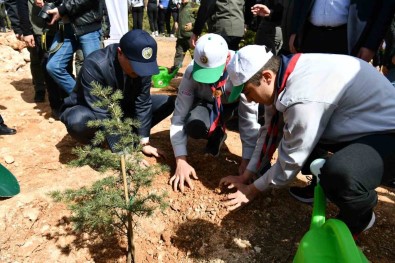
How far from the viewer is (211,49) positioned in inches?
86.4

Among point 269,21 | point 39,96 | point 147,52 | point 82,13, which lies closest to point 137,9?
point 39,96

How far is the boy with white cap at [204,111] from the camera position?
2268 millimetres

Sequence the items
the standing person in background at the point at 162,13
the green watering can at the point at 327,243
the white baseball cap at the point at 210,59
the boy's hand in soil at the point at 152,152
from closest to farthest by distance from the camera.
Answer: the green watering can at the point at 327,243 < the white baseball cap at the point at 210,59 < the boy's hand in soil at the point at 152,152 < the standing person in background at the point at 162,13

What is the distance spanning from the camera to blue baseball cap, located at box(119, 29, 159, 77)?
235 centimetres

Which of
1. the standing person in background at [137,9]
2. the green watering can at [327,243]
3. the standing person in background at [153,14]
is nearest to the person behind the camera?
the green watering can at [327,243]

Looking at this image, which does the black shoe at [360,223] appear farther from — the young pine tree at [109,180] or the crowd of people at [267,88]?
the young pine tree at [109,180]

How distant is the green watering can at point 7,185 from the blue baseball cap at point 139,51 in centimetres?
120

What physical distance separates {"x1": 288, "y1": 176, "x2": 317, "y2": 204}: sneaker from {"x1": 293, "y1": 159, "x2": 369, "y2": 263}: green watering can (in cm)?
98

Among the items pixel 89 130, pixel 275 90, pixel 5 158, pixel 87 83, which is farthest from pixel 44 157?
pixel 275 90

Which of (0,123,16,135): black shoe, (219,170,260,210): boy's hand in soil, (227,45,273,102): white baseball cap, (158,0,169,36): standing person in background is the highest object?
(227,45,273,102): white baseball cap

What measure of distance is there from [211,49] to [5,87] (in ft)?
14.4

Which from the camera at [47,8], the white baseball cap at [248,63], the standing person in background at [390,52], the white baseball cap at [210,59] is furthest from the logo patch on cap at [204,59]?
the camera at [47,8]

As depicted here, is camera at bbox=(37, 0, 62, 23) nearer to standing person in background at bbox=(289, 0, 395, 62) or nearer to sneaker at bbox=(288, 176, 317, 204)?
standing person in background at bbox=(289, 0, 395, 62)

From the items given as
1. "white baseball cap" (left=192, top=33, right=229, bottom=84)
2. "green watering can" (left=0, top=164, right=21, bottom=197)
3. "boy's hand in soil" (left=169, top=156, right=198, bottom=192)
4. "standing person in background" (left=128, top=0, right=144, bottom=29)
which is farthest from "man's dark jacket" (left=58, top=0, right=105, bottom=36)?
"standing person in background" (left=128, top=0, right=144, bottom=29)
